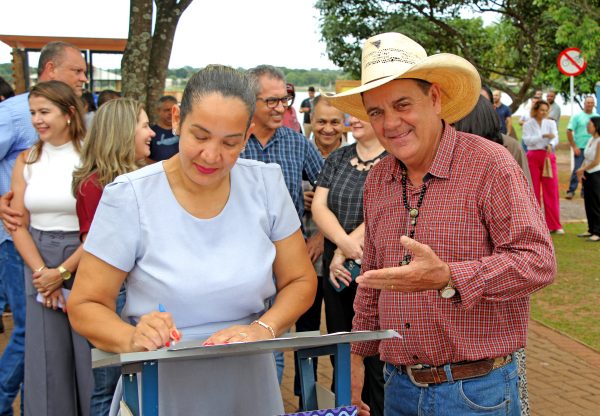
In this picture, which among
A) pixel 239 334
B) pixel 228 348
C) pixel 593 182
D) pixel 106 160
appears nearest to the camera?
pixel 228 348

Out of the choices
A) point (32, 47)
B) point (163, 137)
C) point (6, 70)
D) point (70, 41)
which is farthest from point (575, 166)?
point (6, 70)

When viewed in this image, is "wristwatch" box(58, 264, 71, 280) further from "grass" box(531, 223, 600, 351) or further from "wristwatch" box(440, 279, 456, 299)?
"grass" box(531, 223, 600, 351)

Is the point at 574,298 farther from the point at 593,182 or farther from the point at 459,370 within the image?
the point at 459,370

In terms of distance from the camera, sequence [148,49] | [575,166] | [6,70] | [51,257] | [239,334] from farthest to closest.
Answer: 1. [575,166]
2. [6,70]
3. [148,49]
4. [51,257]
5. [239,334]

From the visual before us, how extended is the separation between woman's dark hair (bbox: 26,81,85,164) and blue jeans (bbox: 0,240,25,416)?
0.77 m

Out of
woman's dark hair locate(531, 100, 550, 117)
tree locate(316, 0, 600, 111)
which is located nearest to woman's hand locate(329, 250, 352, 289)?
woman's dark hair locate(531, 100, 550, 117)

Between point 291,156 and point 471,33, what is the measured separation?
73.3ft

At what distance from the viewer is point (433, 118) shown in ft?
8.87

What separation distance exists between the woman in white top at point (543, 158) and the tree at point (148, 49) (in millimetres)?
5778

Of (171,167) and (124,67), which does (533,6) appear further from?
(171,167)

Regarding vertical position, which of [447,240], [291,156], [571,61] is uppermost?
[571,61]

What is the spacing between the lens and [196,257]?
2.36 metres

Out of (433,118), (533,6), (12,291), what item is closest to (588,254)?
(12,291)

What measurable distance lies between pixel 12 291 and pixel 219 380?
319cm
